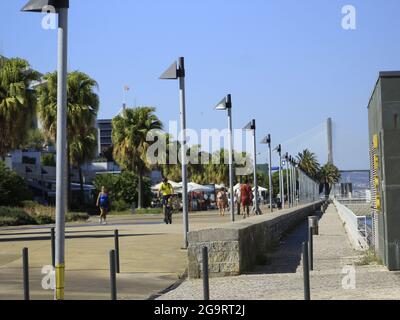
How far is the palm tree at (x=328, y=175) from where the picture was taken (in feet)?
541

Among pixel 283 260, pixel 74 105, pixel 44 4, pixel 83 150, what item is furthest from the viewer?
pixel 83 150

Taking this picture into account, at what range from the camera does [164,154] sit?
8175cm

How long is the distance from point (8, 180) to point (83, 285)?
35.0 m

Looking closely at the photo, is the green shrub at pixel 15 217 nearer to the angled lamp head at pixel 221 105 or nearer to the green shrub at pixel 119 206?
the angled lamp head at pixel 221 105

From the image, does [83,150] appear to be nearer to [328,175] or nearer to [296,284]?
[296,284]

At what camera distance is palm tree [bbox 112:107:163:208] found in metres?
63.4

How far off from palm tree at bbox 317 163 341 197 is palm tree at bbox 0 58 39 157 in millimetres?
129517

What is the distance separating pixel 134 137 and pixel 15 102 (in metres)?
27.9

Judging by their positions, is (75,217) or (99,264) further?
(75,217)

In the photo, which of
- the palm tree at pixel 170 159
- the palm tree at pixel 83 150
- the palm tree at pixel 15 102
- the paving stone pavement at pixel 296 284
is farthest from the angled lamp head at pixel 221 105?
the palm tree at pixel 170 159

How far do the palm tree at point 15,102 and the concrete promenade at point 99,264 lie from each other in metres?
Answer: 14.8

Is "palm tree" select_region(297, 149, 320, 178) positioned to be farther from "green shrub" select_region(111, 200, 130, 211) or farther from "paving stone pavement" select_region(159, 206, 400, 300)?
"paving stone pavement" select_region(159, 206, 400, 300)

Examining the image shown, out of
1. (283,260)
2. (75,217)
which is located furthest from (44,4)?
(75,217)

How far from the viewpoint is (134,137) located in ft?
209
